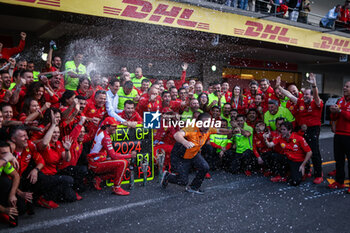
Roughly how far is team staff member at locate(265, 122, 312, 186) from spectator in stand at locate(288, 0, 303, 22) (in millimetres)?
6958

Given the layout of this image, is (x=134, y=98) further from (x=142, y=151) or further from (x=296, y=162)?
(x=296, y=162)

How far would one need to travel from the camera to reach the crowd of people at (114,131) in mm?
4152

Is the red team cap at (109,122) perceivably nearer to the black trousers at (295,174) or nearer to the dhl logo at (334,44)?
the black trousers at (295,174)

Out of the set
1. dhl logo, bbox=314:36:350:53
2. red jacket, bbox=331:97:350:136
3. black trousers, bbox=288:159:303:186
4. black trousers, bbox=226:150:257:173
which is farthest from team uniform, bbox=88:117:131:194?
dhl logo, bbox=314:36:350:53

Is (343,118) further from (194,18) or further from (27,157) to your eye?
(27,157)

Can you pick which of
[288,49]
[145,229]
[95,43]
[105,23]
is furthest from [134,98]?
[288,49]

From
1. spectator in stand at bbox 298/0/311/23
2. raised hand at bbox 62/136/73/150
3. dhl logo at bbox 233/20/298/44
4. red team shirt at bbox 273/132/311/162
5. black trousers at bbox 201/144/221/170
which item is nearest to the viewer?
raised hand at bbox 62/136/73/150

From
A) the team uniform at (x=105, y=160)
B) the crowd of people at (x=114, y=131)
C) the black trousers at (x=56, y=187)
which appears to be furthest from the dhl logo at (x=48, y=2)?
the black trousers at (x=56, y=187)

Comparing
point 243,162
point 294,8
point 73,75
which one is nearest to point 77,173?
point 73,75

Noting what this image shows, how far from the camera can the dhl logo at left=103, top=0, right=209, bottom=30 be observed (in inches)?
279

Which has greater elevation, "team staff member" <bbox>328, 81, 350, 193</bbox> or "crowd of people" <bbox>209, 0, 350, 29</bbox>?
"crowd of people" <bbox>209, 0, 350, 29</bbox>

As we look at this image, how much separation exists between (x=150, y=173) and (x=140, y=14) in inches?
153

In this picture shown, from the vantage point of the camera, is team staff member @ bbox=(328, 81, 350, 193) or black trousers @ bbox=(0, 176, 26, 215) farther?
team staff member @ bbox=(328, 81, 350, 193)

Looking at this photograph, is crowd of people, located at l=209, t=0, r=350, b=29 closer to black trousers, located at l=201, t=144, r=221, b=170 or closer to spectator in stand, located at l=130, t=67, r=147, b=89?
spectator in stand, located at l=130, t=67, r=147, b=89
